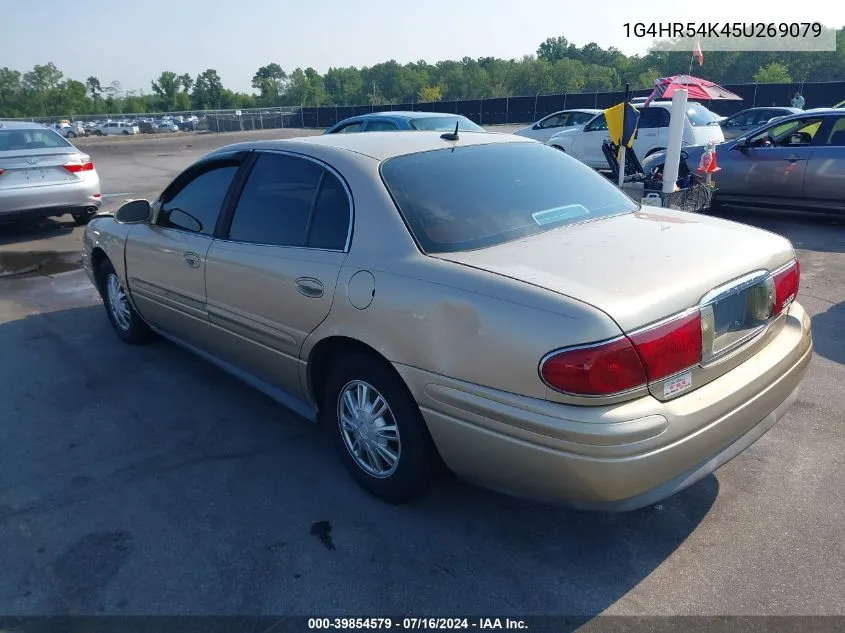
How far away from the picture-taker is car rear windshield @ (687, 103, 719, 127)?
12.7 meters

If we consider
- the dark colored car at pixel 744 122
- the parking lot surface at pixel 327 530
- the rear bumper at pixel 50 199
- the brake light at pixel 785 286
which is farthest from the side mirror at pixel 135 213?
the dark colored car at pixel 744 122

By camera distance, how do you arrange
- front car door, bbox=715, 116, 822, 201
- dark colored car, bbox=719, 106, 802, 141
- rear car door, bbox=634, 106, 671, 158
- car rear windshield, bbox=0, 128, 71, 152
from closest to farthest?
front car door, bbox=715, 116, 822, 201, car rear windshield, bbox=0, 128, 71, 152, rear car door, bbox=634, 106, 671, 158, dark colored car, bbox=719, 106, 802, 141

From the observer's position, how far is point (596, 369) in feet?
7.19

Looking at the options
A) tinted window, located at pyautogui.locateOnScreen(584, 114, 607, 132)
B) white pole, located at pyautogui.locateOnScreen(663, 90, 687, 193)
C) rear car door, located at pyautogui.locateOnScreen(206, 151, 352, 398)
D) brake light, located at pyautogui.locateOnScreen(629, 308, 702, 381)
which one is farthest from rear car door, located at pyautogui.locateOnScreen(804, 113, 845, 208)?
rear car door, located at pyautogui.locateOnScreen(206, 151, 352, 398)

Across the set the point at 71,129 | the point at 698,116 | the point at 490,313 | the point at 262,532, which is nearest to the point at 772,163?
the point at 698,116

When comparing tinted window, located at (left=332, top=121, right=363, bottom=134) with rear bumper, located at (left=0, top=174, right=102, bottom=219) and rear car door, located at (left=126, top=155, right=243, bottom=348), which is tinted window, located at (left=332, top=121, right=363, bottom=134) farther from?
rear car door, located at (left=126, top=155, right=243, bottom=348)

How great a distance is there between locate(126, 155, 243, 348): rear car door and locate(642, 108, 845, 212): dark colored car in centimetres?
796

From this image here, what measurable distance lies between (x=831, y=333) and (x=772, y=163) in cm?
491

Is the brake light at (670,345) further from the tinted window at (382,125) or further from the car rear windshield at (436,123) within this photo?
the tinted window at (382,125)

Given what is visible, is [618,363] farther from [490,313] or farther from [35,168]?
[35,168]

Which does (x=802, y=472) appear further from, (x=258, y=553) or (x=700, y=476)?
(x=258, y=553)

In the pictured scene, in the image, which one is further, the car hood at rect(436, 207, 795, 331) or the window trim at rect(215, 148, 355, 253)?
the window trim at rect(215, 148, 355, 253)

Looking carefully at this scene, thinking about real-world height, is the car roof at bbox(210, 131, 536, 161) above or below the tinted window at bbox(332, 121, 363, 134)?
below

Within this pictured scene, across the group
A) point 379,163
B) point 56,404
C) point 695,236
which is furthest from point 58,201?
point 695,236
